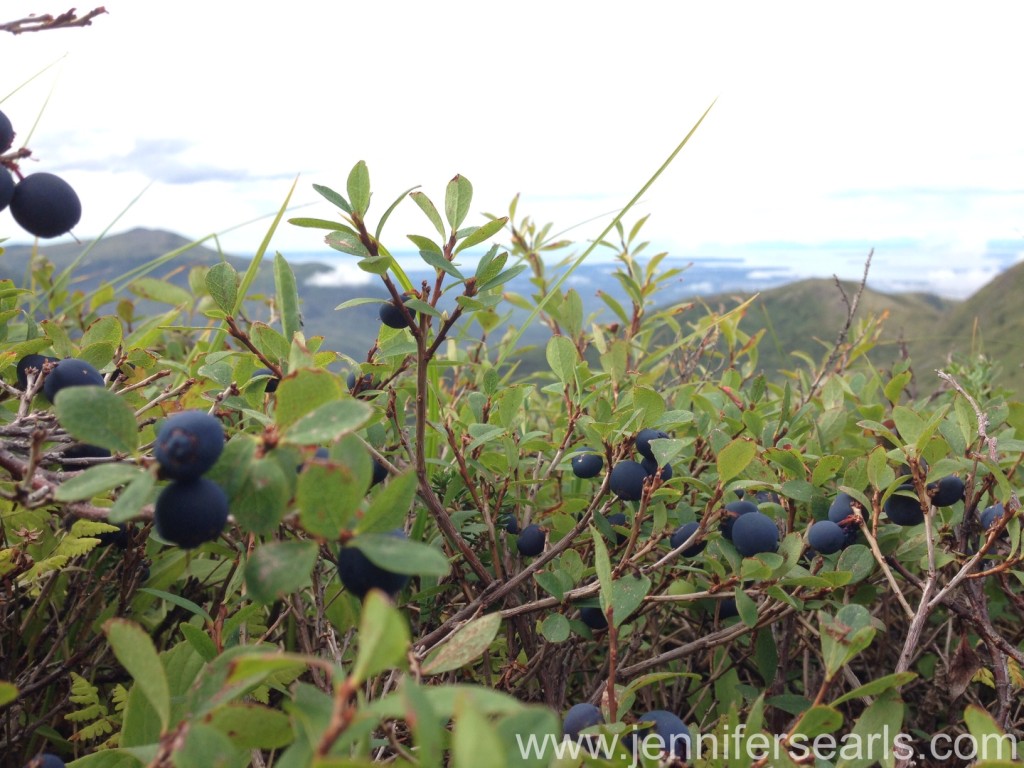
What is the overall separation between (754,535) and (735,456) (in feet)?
→ 0.57

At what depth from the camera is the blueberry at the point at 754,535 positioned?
4.36 ft

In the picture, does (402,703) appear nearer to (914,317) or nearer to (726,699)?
(726,699)

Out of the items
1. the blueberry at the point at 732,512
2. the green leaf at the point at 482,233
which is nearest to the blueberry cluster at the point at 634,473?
the blueberry at the point at 732,512

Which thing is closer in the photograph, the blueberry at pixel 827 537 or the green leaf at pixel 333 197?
the green leaf at pixel 333 197

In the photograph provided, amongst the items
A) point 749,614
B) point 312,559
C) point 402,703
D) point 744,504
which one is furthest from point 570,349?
point 402,703

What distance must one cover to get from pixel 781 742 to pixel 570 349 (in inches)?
33.6

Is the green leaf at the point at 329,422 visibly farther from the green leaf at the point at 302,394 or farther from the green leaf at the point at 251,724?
the green leaf at the point at 251,724

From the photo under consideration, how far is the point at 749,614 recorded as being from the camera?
1294 mm

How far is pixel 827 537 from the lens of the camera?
4.64 feet

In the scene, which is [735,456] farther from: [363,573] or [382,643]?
[382,643]

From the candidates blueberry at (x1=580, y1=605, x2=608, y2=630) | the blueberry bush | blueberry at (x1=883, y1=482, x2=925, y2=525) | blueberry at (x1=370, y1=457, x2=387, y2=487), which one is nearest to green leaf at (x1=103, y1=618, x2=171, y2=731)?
the blueberry bush

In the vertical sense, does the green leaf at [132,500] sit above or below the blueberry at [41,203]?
below

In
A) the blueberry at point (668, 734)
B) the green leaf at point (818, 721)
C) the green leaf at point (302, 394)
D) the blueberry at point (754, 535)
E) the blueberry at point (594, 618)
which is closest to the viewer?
the green leaf at point (302, 394)

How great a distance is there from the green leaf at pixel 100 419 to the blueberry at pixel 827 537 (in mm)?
1190
